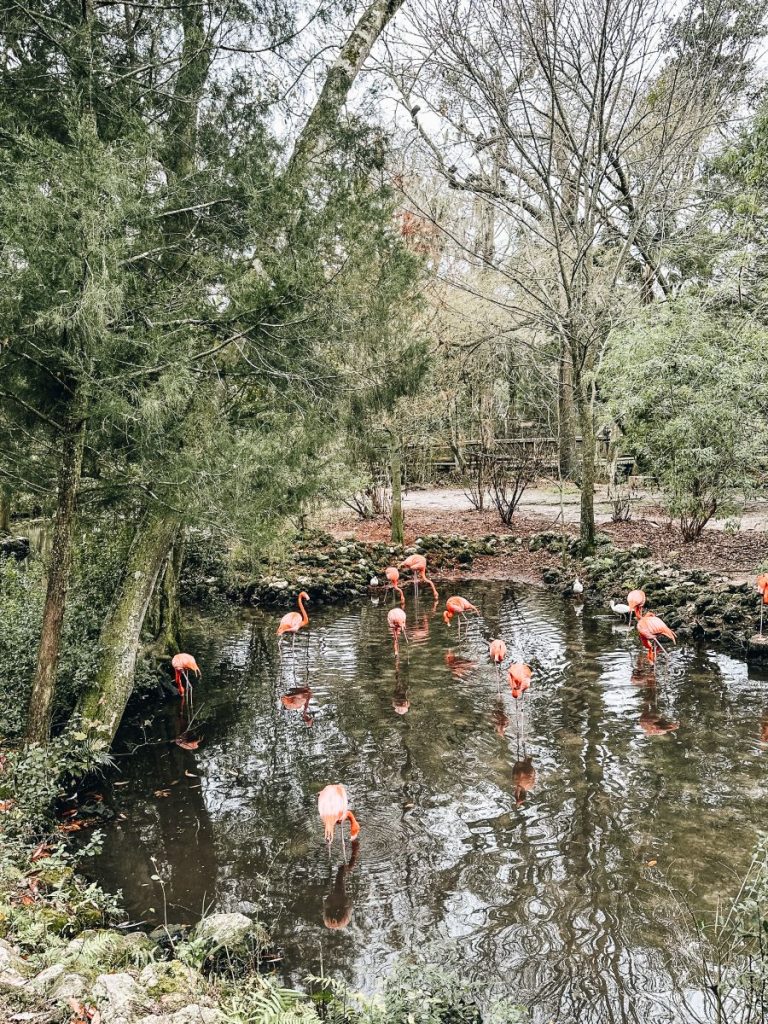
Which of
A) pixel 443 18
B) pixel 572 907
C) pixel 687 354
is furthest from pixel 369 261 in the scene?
pixel 443 18

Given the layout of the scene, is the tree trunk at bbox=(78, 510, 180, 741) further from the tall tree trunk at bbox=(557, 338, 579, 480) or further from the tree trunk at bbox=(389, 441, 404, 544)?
the tall tree trunk at bbox=(557, 338, 579, 480)

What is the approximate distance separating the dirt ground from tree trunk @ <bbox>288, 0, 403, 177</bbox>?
22.9 ft

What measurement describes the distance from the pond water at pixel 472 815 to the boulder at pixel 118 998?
1057 mm

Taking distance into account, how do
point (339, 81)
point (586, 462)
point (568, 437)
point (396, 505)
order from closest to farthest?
1. point (339, 81)
2. point (586, 462)
3. point (396, 505)
4. point (568, 437)

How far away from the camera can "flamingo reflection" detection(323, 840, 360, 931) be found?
3746 mm

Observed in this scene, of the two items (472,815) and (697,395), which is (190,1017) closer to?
(472,815)

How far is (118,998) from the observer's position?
8.04ft

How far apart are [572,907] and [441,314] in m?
11.0

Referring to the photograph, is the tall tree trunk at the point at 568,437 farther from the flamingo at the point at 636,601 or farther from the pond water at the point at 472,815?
the pond water at the point at 472,815

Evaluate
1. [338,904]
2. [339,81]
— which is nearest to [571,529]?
[339,81]

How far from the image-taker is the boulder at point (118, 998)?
236cm

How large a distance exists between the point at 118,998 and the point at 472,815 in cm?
274

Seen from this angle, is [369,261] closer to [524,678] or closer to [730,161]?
[524,678]

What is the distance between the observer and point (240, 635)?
9438 millimetres
